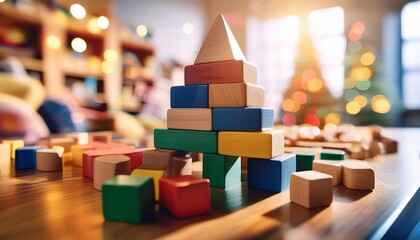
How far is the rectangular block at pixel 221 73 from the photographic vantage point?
2.35 ft

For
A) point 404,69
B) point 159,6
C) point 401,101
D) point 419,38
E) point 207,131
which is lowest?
point 207,131

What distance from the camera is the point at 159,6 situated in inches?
188

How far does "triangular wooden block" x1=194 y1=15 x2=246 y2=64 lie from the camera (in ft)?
2.47

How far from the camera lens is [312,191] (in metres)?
0.54

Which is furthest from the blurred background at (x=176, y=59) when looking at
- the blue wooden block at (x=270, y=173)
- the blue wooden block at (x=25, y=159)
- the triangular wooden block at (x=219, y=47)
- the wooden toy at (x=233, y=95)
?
the blue wooden block at (x=270, y=173)

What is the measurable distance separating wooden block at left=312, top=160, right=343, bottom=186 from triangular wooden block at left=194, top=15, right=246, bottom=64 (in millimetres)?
316

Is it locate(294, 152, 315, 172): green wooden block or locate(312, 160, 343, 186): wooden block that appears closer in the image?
locate(312, 160, 343, 186): wooden block

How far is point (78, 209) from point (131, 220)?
127 mm

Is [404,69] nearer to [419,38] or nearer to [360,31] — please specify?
[419,38]

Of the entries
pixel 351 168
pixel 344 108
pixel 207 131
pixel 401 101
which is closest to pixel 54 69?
pixel 207 131

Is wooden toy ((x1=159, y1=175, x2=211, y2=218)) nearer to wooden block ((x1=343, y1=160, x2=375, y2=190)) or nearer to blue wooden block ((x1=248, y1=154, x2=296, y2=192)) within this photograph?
blue wooden block ((x1=248, y1=154, x2=296, y2=192))

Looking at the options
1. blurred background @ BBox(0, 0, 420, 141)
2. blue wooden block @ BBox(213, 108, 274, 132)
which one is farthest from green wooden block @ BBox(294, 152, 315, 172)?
blurred background @ BBox(0, 0, 420, 141)

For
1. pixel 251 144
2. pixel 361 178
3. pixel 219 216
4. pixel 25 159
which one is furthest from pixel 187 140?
pixel 25 159

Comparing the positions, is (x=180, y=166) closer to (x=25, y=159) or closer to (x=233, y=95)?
(x=233, y=95)
